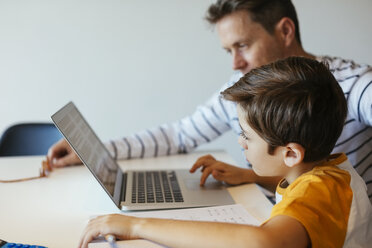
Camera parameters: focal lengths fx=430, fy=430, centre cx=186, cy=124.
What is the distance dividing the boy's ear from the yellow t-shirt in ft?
0.10

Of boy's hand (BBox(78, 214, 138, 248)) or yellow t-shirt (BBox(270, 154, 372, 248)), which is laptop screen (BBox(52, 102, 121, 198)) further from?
yellow t-shirt (BBox(270, 154, 372, 248))

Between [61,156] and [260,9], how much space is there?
33.6 inches

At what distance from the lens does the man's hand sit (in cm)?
145

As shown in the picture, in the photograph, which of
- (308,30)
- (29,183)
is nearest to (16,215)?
(29,183)

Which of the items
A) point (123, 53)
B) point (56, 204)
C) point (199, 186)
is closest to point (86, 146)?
Result: point (56, 204)

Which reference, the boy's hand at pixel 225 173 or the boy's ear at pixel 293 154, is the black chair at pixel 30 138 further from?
the boy's ear at pixel 293 154

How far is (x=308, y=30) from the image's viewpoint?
2.47m

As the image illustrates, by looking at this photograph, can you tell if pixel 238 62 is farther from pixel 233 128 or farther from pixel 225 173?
pixel 225 173

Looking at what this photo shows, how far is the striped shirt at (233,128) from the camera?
123 cm

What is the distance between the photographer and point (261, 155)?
2.70 feet

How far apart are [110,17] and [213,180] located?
1506 millimetres

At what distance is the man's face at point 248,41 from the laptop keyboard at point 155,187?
454 millimetres

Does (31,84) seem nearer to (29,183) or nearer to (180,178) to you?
(29,183)

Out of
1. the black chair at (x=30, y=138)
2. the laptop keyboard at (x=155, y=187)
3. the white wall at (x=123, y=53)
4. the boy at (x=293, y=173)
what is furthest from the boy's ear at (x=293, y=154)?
the white wall at (x=123, y=53)
